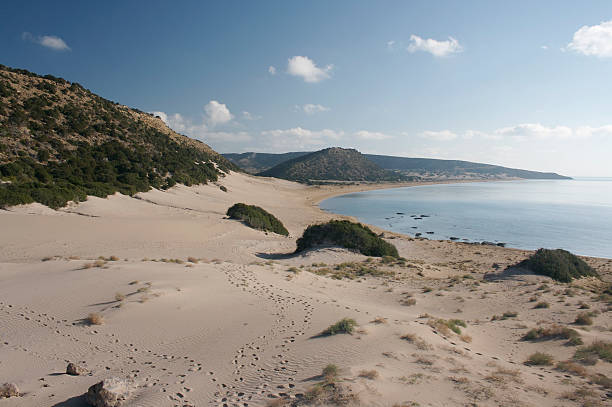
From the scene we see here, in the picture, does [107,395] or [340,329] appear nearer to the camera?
[107,395]

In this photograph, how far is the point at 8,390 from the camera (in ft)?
16.2

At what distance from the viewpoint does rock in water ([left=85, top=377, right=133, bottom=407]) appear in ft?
15.3

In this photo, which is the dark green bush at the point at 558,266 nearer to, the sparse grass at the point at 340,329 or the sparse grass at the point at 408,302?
the sparse grass at the point at 408,302

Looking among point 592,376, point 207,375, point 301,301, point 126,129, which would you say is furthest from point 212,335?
point 126,129

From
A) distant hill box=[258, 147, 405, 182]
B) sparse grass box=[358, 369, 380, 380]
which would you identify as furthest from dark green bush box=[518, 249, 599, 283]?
distant hill box=[258, 147, 405, 182]

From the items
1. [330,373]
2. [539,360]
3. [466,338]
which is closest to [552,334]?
[539,360]

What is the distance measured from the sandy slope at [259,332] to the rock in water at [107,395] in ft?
0.73

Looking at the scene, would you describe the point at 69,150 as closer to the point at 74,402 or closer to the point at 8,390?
the point at 8,390

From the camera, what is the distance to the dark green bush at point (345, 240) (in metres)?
21.5

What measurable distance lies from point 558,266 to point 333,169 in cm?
14597

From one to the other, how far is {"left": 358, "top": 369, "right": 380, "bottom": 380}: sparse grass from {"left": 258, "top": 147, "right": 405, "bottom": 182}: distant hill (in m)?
135

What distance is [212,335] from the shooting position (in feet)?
24.5

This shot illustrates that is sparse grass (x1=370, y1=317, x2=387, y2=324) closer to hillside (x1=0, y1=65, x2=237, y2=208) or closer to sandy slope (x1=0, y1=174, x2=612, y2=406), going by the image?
sandy slope (x1=0, y1=174, x2=612, y2=406)

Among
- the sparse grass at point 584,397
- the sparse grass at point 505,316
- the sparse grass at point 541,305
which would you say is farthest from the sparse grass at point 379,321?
the sparse grass at point 541,305
